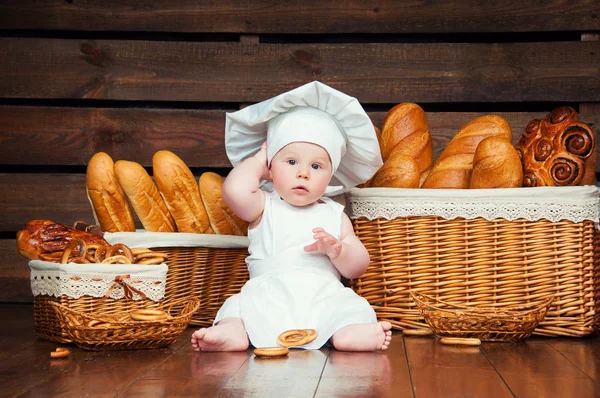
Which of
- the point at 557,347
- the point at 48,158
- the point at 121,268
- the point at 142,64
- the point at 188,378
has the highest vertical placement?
the point at 142,64

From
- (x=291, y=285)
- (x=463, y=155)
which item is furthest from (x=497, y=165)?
(x=291, y=285)

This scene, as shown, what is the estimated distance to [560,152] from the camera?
107 inches

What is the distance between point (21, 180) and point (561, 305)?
8.61 ft

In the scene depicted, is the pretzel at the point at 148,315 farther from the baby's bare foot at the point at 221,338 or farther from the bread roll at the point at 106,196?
the bread roll at the point at 106,196

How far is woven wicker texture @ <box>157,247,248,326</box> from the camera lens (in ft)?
9.47

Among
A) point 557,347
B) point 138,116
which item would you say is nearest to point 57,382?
point 557,347

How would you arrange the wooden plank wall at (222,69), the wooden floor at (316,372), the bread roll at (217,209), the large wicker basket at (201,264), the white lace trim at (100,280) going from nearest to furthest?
the wooden floor at (316,372) → the white lace trim at (100,280) → the large wicker basket at (201,264) → the bread roll at (217,209) → the wooden plank wall at (222,69)

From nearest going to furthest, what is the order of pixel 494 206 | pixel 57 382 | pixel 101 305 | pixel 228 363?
pixel 57 382
pixel 228 363
pixel 101 305
pixel 494 206

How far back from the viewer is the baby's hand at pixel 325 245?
2471 mm

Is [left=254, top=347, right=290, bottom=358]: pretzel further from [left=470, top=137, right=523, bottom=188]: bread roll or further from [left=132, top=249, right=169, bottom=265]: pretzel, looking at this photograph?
[left=470, top=137, right=523, bottom=188]: bread roll

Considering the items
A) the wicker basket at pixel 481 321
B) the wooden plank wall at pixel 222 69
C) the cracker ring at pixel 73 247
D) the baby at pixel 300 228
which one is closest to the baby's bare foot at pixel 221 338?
the baby at pixel 300 228

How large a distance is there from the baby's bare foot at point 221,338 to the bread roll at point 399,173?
2.70 feet

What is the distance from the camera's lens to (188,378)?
6.30ft

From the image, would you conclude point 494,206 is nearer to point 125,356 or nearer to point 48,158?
point 125,356
